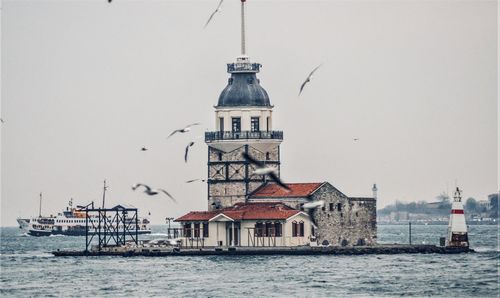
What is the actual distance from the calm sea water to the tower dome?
12038 millimetres

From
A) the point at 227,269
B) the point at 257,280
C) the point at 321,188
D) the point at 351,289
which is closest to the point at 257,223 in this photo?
the point at 321,188

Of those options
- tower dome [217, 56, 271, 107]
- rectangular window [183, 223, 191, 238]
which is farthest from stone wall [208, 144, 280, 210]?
tower dome [217, 56, 271, 107]

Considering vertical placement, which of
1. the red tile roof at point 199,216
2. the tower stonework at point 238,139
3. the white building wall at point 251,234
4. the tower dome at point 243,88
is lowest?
the white building wall at point 251,234

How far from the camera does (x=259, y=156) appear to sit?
393 ft

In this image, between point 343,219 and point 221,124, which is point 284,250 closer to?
point 343,219

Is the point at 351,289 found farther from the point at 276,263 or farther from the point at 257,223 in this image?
the point at 257,223

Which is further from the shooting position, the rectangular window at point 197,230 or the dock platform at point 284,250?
the rectangular window at point 197,230

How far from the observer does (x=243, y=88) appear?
121 metres

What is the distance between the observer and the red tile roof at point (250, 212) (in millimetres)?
115375

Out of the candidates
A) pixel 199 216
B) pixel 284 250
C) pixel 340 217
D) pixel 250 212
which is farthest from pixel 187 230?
pixel 340 217

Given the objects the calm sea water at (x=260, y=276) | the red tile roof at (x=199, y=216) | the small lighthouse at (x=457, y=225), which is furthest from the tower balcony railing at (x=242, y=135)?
the small lighthouse at (x=457, y=225)

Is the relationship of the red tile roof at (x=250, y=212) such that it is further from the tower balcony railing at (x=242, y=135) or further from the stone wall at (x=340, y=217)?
the tower balcony railing at (x=242, y=135)

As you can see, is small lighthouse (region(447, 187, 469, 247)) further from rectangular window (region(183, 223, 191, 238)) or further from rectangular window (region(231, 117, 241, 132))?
rectangular window (region(183, 223, 191, 238))

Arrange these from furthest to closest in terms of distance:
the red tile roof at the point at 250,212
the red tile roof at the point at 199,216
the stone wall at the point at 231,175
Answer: the stone wall at the point at 231,175, the red tile roof at the point at 199,216, the red tile roof at the point at 250,212
